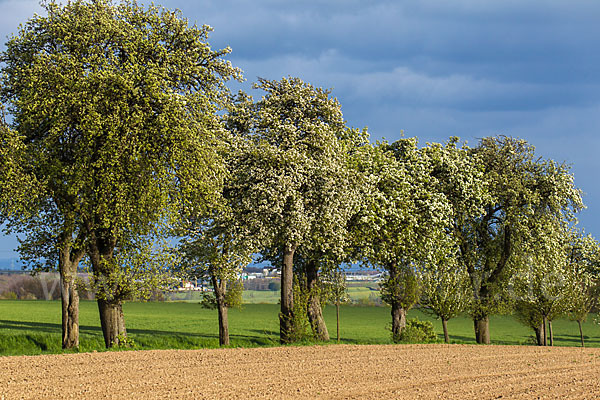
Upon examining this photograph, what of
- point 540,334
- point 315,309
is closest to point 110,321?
point 315,309

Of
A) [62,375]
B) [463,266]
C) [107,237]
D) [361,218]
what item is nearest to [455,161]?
[463,266]

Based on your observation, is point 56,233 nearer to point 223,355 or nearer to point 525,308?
point 223,355

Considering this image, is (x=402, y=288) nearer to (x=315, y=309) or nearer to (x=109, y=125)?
(x=315, y=309)

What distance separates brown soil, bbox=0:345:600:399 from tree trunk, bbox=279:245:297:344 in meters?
3.55

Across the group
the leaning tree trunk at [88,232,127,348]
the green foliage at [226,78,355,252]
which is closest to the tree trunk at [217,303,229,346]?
the green foliage at [226,78,355,252]

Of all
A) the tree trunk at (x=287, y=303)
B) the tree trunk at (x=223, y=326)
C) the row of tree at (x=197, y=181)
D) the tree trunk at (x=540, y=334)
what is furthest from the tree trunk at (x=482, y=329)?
the tree trunk at (x=223, y=326)

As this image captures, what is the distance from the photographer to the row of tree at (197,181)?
26.6 meters

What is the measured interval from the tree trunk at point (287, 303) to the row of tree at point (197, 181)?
0.32 ft

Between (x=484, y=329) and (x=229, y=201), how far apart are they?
24.6m

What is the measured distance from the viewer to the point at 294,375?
19.7m

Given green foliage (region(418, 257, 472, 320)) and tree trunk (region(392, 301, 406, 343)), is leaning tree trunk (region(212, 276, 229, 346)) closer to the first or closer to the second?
tree trunk (region(392, 301, 406, 343))

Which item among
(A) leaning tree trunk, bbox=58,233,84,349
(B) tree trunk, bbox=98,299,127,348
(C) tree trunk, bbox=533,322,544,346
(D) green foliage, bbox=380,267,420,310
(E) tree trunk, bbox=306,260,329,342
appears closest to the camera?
(B) tree trunk, bbox=98,299,127,348

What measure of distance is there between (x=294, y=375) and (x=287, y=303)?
13026mm

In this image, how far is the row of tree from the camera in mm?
26609
